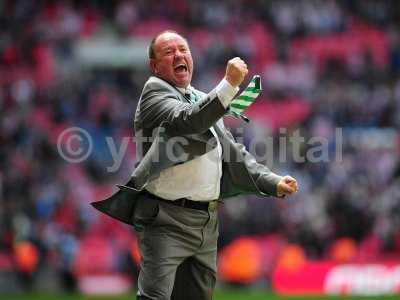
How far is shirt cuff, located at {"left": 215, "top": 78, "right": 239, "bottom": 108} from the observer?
494cm

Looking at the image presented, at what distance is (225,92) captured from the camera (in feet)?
16.2

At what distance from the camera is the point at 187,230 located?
5445mm

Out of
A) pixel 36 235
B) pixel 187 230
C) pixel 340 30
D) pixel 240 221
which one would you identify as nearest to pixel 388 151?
pixel 240 221

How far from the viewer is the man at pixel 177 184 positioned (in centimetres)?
530

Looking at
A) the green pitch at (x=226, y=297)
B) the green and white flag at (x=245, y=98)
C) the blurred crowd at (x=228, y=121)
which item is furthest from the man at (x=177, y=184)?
the blurred crowd at (x=228, y=121)

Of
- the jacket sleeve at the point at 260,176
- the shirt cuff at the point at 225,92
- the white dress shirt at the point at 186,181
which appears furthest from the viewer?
the jacket sleeve at the point at 260,176

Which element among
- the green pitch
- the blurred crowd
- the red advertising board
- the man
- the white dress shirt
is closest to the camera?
the man

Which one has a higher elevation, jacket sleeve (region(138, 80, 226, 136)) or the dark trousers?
jacket sleeve (region(138, 80, 226, 136))

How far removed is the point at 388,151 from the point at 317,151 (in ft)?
4.06

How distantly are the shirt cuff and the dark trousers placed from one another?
0.81 metres

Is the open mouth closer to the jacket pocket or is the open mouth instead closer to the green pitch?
the jacket pocket

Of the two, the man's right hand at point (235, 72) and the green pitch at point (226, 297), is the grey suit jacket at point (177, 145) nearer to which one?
the man's right hand at point (235, 72)

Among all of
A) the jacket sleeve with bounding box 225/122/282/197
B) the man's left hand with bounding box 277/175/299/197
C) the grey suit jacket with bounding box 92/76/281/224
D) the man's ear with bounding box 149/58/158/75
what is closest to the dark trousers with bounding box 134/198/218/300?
the grey suit jacket with bounding box 92/76/281/224

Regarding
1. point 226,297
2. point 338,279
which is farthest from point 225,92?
point 338,279
